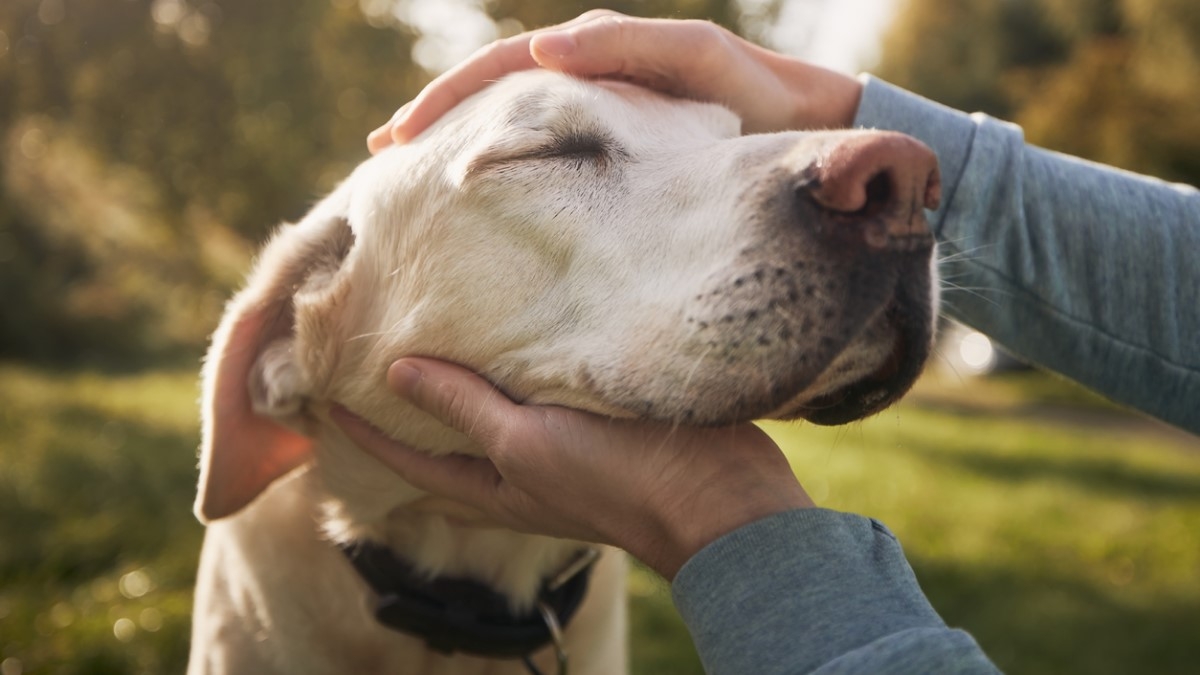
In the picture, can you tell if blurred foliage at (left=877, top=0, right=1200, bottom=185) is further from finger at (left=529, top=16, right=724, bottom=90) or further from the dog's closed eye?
the dog's closed eye

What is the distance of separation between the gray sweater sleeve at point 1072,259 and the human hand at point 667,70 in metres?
0.17

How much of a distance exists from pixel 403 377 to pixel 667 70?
1.10 metres

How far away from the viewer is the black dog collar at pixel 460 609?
2.27 metres

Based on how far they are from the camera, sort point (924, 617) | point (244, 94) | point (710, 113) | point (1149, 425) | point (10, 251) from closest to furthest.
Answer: point (924, 617) → point (710, 113) → point (244, 94) → point (1149, 425) → point (10, 251)

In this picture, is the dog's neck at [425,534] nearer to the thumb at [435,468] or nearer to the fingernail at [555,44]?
the thumb at [435,468]

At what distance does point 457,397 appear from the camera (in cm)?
197

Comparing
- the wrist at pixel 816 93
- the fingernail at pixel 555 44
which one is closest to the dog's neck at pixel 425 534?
the fingernail at pixel 555 44

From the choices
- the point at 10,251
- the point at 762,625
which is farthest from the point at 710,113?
the point at 10,251

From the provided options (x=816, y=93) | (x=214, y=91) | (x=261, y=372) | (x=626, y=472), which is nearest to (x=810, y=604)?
(x=626, y=472)

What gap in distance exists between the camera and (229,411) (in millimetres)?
2363

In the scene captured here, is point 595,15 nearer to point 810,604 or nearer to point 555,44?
point 555,44

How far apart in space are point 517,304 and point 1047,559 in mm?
5226

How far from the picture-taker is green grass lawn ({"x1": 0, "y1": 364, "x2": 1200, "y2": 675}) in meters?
4.34

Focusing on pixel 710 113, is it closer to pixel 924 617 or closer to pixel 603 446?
pixel 603 446
